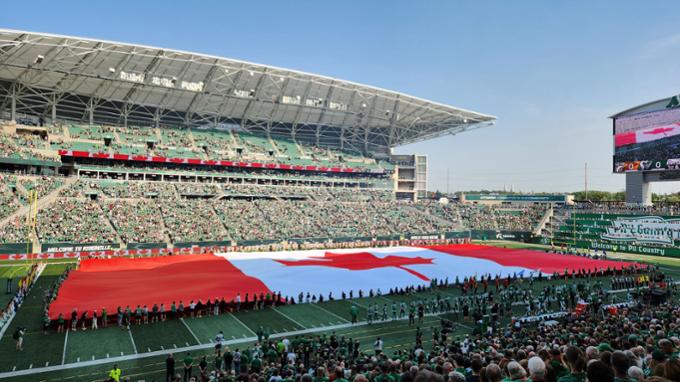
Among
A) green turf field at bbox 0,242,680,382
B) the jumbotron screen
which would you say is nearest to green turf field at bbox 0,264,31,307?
green turf field at bbox 0,242,680,382

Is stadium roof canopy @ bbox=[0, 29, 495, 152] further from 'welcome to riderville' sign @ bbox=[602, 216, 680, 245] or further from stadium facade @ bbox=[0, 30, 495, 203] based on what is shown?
'welcome to riderville' sign @ bbox=[602, 216, 680, 245]

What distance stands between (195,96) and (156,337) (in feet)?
172

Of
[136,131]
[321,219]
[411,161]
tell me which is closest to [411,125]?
[411,161]

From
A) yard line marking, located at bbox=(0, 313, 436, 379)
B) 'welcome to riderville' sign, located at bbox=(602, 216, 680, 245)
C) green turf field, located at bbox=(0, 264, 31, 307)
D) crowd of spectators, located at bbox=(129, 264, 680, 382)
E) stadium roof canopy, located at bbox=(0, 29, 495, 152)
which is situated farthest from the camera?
'welcome to riderville' sign, located at bbox=(602, 216, 680, 245)

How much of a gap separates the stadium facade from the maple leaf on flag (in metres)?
29.6

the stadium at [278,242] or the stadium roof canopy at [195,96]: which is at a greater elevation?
the stadium roof canopy at [195,96]

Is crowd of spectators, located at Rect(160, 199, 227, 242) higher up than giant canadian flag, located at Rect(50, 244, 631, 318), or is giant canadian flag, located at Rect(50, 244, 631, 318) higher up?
crowd of spectators, located at Rect(160, 199, 227, 242)

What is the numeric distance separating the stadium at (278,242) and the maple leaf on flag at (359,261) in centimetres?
39

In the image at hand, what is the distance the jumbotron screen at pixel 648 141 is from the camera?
164ft

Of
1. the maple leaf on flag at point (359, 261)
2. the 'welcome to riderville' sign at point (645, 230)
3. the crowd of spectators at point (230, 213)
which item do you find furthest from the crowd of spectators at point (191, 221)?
the 'welcome to riderville' sign at point (645, 230)

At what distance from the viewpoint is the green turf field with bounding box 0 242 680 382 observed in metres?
16.6

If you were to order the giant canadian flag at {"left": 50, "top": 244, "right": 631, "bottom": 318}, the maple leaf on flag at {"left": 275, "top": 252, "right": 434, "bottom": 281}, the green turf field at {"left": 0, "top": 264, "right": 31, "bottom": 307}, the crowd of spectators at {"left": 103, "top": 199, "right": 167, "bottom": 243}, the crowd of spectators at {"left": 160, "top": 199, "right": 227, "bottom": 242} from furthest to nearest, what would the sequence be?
the crowd of spectators at {"left": 160, "top": 199, "right": 227, "bottom": 242} < the crowd of spectators at {"left": 103, "top": 199, "right": 167, "bottom": 243} < the maple leaf on flag at {"left": 275, "top": 252, "right": 434, "bottom": 281} < the green turf field at {"left": 0, "top": 264, "right": 31, "bottom": 307} < the giant canadian flag at {"left": 50, "top": 244, "right": 631, "bottom": 318}

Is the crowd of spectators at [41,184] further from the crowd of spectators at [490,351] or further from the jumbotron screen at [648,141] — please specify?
the jumbotron screen at [648,141]

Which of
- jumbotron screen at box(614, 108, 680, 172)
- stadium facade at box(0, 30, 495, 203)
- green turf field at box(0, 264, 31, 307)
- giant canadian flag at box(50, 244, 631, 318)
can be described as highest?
stadium facade at box(0, 30, 495, 203)
